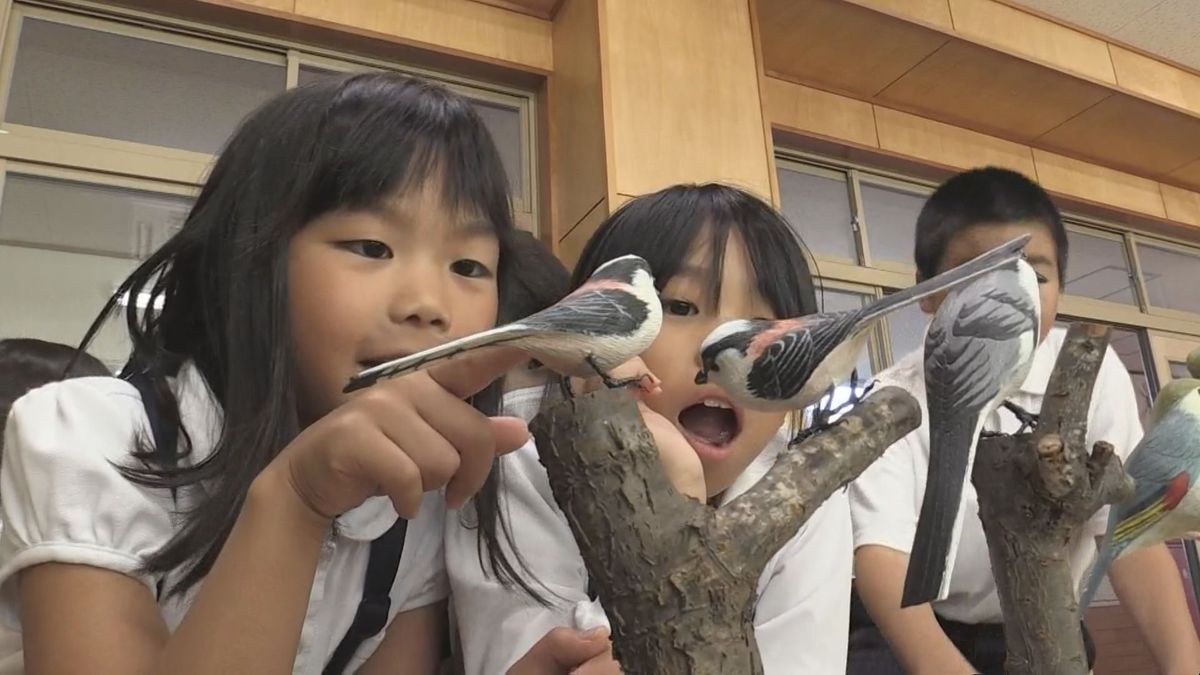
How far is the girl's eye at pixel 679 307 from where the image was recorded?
0.60 m

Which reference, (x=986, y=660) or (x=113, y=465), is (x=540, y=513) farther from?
(x=986, y=660)

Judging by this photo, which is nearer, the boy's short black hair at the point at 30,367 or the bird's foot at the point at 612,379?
the bird's foot at the point at 612,379

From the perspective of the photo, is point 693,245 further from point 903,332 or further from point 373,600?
point 903,332

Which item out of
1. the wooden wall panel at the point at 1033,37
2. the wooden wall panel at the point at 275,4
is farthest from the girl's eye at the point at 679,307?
the wooden wall panel at the point at 1033,37

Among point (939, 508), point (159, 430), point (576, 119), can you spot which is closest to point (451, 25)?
point (576, 119)

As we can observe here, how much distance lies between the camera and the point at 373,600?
2.08 feet

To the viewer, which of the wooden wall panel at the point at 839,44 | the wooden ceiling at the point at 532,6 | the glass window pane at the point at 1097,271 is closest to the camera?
the wooden ceiling at the point at 532,6

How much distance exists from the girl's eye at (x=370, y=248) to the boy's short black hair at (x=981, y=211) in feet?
1.76

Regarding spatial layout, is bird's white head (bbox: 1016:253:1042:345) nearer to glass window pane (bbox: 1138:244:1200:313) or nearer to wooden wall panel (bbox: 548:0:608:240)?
wooden wall panel (bbox: 548:0:608:240)

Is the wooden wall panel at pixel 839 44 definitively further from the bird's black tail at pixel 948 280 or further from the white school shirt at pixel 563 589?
the bird's black tail at pixel 948 280

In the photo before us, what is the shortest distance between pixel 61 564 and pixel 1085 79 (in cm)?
297

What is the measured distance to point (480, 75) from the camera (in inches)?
86.2

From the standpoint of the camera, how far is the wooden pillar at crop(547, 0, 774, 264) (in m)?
1.90

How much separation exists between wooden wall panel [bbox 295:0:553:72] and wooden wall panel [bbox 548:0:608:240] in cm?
7
